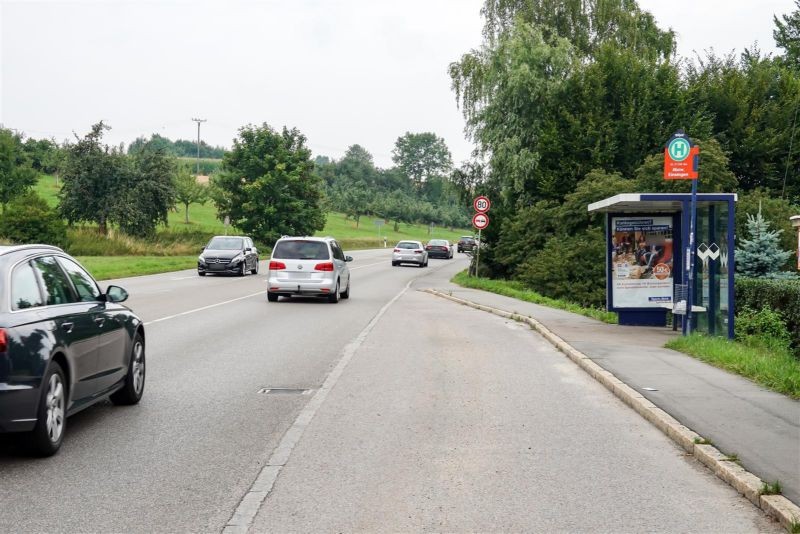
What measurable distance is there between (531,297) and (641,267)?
7557 millimetres

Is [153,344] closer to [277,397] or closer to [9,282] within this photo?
[277,397]

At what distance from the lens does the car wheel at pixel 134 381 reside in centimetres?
841

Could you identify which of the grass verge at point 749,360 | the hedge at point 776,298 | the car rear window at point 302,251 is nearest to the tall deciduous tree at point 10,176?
the car rear window at point 302,251

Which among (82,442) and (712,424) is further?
(712,424)

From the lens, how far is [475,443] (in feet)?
23.2

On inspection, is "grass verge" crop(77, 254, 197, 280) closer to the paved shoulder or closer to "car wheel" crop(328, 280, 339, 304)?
"car wheel" crop(328, 280, 339, 304)

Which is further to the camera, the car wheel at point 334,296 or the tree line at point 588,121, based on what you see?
the tree line at point 588,121

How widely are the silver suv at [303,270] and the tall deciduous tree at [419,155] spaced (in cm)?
15880

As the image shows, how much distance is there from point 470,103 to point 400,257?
12.8m

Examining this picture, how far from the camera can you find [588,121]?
3547 centimetres

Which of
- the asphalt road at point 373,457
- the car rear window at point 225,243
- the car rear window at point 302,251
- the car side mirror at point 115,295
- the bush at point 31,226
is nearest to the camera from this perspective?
the asphalt road at point 373,457

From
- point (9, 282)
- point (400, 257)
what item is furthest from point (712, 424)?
point (400, 257)

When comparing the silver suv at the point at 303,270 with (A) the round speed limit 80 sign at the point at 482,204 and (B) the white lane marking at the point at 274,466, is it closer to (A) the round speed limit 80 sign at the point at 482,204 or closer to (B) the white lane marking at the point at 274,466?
(A) the round speed limit 80 sign at the point at 482,204

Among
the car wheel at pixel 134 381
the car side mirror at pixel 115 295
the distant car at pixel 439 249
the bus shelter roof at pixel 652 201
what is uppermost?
the bus shelter roof at pixel 652 201
